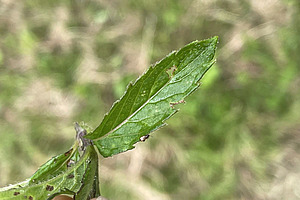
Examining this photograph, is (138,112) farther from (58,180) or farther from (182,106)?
(182,106)

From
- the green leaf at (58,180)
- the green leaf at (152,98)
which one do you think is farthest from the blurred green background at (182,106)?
the green leaf at (58,180)

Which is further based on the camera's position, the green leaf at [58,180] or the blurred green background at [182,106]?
the blurred green background at [182,106]

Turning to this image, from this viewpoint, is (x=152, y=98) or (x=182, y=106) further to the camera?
(x=182, y=106)

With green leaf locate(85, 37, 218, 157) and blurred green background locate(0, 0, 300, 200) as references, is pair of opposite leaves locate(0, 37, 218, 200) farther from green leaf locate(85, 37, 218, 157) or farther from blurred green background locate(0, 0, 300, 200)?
blurred green background locate(0, 0, 300, 200)

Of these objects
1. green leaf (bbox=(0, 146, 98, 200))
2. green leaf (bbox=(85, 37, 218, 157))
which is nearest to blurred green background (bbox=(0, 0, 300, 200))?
green leaf (bbox=(85, 37, 218, 157))

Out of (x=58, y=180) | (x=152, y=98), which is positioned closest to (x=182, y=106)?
(x=152, y=98)

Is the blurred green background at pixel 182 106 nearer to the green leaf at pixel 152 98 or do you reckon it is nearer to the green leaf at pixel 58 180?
the green leaf at pixel 152 98

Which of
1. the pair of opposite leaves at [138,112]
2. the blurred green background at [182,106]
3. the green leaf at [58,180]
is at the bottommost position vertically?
the green leaf at [58,180]
